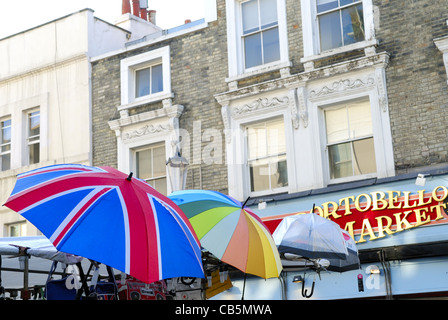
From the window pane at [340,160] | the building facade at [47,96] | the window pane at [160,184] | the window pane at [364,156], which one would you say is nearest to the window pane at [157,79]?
the building facade at [47,96]

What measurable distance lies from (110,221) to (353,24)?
971 cm

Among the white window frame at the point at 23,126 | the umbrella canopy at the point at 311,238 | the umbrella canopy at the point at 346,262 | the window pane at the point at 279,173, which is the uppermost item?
the white window frame at the point at 23,126

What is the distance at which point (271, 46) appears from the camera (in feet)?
46.2

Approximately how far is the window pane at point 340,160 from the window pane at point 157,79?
4.82 m

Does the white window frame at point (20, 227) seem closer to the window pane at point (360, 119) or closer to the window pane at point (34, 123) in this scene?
the window pane at point (34, 123)

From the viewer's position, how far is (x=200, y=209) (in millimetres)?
6691

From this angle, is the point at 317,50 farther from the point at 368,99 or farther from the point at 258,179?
the point at 258,179

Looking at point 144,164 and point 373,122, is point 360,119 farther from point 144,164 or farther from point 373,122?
point 144,164

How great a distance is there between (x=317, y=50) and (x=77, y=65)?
6.68 m

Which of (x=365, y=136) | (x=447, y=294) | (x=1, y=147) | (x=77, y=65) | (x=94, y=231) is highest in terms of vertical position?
(x=77, y=65)

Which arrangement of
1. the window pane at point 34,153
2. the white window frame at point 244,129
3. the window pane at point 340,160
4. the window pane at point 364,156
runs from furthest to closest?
the window pane at point 34,153
the white window frame at point 244,129
the window pane at point 340,160
the window pane at point 364,156

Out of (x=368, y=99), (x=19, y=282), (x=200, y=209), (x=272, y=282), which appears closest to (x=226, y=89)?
(x=368, y=99)

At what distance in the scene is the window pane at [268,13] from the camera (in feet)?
46.6

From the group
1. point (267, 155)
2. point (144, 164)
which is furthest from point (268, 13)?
point (144, 164)
